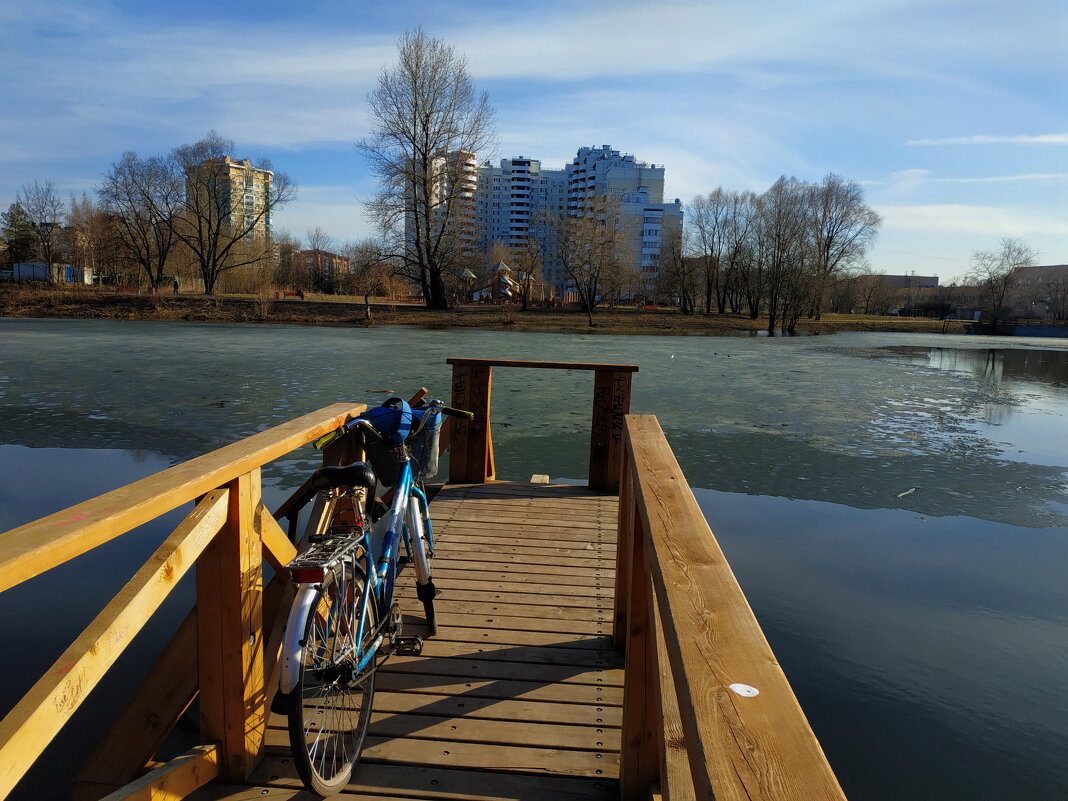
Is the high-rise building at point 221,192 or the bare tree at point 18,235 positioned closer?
the high-rise building at point 221,192

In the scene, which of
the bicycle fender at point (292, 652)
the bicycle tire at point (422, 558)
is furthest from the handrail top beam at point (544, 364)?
the bicycle fender at point (292, 652)

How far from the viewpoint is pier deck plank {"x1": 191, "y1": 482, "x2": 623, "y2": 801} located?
2.50 m

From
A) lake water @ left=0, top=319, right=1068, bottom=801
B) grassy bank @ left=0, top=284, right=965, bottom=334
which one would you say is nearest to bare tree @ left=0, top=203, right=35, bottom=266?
grassy bank @ left=0, top=284, right=965, bottom=334

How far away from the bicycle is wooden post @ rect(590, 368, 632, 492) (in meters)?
2.94

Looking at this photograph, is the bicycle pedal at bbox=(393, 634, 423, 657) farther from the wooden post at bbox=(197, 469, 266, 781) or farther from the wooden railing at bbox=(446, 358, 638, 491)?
the wooden railing at bbox=(446, 358, 638, 491)

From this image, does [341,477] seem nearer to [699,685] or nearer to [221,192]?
[699,685]

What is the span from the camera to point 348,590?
2539 millimetres

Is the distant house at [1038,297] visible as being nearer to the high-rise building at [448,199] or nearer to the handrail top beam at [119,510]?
the high-rise building at [448,199]

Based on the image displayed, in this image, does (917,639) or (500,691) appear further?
(917,639)

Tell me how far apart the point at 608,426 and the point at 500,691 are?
348cm

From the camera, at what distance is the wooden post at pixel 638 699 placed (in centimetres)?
221

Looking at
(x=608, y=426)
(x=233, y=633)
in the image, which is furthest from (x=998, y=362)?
(x=233, y=633)

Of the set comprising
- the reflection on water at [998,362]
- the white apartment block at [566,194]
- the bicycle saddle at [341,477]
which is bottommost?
the reflection on water at [998,362]

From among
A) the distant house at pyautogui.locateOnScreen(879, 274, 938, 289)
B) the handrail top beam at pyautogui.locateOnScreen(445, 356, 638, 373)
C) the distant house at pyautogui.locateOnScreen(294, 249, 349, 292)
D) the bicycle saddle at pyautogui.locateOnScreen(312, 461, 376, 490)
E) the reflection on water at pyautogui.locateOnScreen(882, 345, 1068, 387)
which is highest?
the distant house at pyautogui.locateOnScreen(879, 274, 938, 289)
